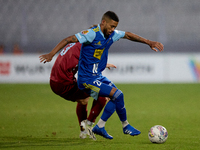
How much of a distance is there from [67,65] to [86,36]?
103 centimetres

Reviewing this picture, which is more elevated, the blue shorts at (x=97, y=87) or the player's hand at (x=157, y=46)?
the player's hand at (x=157, y=46)

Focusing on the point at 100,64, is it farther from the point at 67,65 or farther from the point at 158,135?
the point at 158,135

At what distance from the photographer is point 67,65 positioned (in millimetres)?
5652

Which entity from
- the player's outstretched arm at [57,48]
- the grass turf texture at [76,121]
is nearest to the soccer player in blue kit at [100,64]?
the player's outstretched arm at [57,48]

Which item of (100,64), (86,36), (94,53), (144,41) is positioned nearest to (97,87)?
(100,64)

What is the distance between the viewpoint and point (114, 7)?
20.1 m

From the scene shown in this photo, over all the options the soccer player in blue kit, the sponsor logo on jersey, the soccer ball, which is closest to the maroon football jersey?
the soccer player in blue kit

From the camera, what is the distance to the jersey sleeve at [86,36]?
4.70m

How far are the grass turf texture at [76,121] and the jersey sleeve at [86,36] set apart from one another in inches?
59.6

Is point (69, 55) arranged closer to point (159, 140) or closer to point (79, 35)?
point (79, 35)

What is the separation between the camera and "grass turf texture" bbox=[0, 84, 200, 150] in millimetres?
5020

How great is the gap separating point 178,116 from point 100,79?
3.49 metres

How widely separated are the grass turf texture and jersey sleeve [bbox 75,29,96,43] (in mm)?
1514

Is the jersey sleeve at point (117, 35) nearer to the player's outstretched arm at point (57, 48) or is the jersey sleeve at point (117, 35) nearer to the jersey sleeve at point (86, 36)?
the jersey sleeve at point (86, 36)
